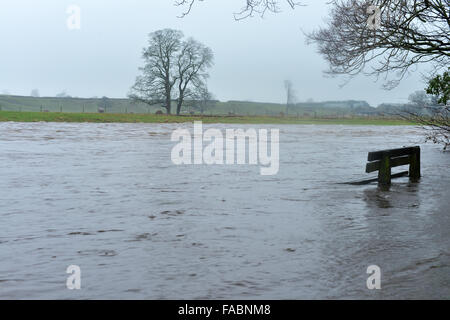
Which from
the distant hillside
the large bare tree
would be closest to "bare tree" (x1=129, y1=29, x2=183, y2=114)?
the large bare tree

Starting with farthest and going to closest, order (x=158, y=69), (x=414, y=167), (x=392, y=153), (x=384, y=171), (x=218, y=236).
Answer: (x=158, y=69)
(x=414, y=167)
(x=392, y=153)
(x=384, y=171)
(x=218, y=236)

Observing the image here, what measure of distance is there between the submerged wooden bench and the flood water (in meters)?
0.36

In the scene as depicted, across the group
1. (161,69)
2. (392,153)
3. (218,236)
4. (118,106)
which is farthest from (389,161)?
(118,106)

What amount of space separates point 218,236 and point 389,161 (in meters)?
6.96

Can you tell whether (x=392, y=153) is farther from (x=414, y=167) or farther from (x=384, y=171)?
(x=414, y=167)

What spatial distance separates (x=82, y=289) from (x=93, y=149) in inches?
740

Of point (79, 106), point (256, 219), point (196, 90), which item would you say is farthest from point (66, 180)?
point (79, 106)

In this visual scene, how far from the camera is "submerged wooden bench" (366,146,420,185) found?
12.6 meters

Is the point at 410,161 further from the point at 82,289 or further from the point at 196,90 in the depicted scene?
the point at 196,90

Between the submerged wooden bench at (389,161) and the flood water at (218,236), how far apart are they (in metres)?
0.36

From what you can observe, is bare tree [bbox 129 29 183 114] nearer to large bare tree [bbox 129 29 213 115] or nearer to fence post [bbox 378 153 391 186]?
large bare tree [bbox 129 29 213 115]

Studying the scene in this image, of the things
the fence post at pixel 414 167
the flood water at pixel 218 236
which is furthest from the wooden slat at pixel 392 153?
the flood water at pixel 218 236

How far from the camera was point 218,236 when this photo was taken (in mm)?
7453

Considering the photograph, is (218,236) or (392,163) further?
(392,163)
